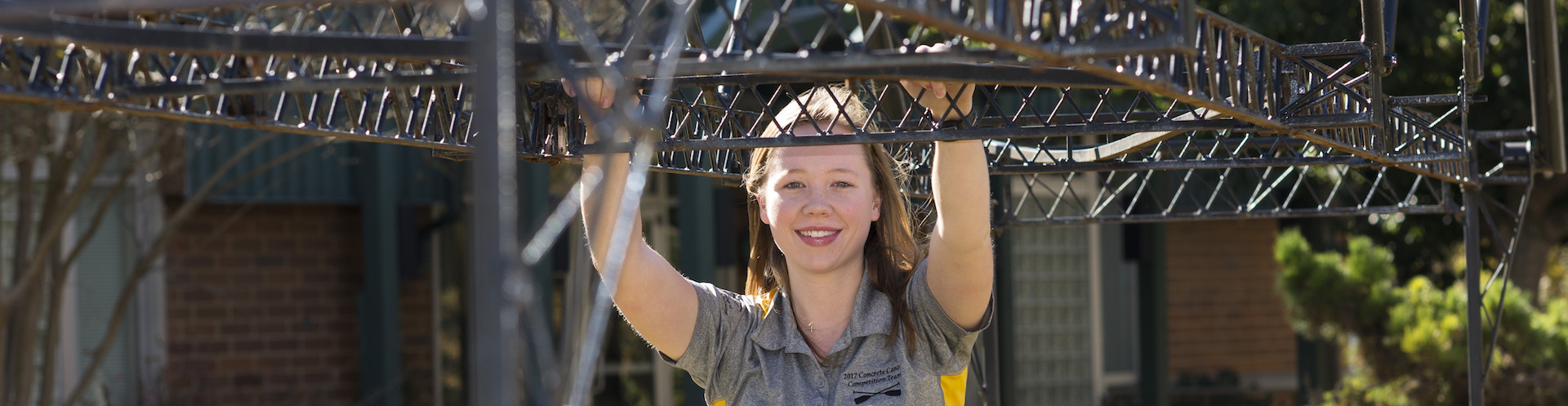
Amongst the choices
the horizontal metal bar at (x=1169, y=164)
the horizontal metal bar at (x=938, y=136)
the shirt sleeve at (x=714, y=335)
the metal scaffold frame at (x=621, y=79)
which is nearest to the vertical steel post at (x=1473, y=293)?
the metal scaffold frame at (x=621, y=79)

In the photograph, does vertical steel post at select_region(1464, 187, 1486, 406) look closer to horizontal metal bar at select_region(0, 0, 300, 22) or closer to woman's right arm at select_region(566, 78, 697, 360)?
woman's right arm at select_region(566, 78, 697, 360)

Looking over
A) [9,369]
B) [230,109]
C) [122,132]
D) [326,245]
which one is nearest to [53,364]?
[9,369]

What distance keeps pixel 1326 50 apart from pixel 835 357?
1108 mm

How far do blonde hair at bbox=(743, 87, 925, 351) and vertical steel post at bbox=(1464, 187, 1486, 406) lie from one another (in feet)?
8.87

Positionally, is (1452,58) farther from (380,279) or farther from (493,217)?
(493,217)

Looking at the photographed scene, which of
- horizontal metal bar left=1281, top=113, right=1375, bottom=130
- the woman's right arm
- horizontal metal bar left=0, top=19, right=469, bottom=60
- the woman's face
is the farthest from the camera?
the woman's face

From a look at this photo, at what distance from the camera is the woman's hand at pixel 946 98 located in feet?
7.20

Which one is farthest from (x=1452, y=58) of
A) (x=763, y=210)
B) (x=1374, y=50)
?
(x=763, y=210)

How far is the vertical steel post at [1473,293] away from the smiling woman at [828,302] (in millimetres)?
2825

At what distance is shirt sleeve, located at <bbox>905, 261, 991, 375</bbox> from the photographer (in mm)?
2641

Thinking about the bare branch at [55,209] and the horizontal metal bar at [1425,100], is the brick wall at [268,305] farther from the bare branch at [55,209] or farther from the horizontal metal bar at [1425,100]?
the horizontal metal bar at [1425,100]

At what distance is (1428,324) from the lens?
640cm

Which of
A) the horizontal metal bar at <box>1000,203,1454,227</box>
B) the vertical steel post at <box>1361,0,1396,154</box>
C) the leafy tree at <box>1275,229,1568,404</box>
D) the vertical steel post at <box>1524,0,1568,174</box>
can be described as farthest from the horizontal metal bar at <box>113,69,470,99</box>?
the leafy tree at <box>1275,229,1568,404</box>

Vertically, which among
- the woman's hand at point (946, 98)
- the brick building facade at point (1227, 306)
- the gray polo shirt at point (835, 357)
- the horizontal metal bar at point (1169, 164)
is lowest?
the brick building facade at point (1227, 306)
